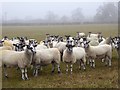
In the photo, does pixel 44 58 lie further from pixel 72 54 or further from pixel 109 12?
pixel 109 12

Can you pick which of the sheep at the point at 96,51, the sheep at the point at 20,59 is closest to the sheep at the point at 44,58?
the sheep at the point at 20,59

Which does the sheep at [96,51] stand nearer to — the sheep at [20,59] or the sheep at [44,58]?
the sheep at [44,58]

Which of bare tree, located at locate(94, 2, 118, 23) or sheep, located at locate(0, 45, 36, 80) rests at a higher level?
bare tree, located at locate(94, 2, 118, 23)

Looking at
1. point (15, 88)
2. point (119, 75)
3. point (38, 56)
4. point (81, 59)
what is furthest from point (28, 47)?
point (119, 75)

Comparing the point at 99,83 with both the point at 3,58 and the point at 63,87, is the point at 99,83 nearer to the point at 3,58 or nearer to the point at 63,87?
the point at 63,87

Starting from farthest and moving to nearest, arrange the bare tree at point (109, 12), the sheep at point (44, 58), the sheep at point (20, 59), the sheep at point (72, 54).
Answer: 1. the bare tree at point (109, 12)
2. the sheep at point (72, 54)
3. the sheep at point (44, 58)
4. the sheep at point (20, 59)

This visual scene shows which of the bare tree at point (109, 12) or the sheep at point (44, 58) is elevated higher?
the bare tree at point (109, 12)

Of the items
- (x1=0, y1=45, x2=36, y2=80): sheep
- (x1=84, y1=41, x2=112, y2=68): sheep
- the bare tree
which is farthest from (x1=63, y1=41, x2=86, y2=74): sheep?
the bare tree

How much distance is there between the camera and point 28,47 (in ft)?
46.0

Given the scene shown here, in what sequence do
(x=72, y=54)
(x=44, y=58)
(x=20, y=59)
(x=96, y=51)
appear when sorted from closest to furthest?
(x=20, y=59), (x=44, y=58), (x=72, y=54), (x=96, y=51)

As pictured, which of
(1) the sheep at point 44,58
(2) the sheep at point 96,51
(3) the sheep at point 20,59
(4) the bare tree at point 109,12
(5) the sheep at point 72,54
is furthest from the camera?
(4) the bare tree at point 109,12

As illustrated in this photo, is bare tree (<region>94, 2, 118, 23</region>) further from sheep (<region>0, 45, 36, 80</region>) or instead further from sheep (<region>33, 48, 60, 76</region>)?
sheep (<region>0, 45, 36, 80</region>)

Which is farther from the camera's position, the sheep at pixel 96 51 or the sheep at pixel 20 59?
the sheep at pixel 96 51

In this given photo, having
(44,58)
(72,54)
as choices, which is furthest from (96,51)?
(44,58)
